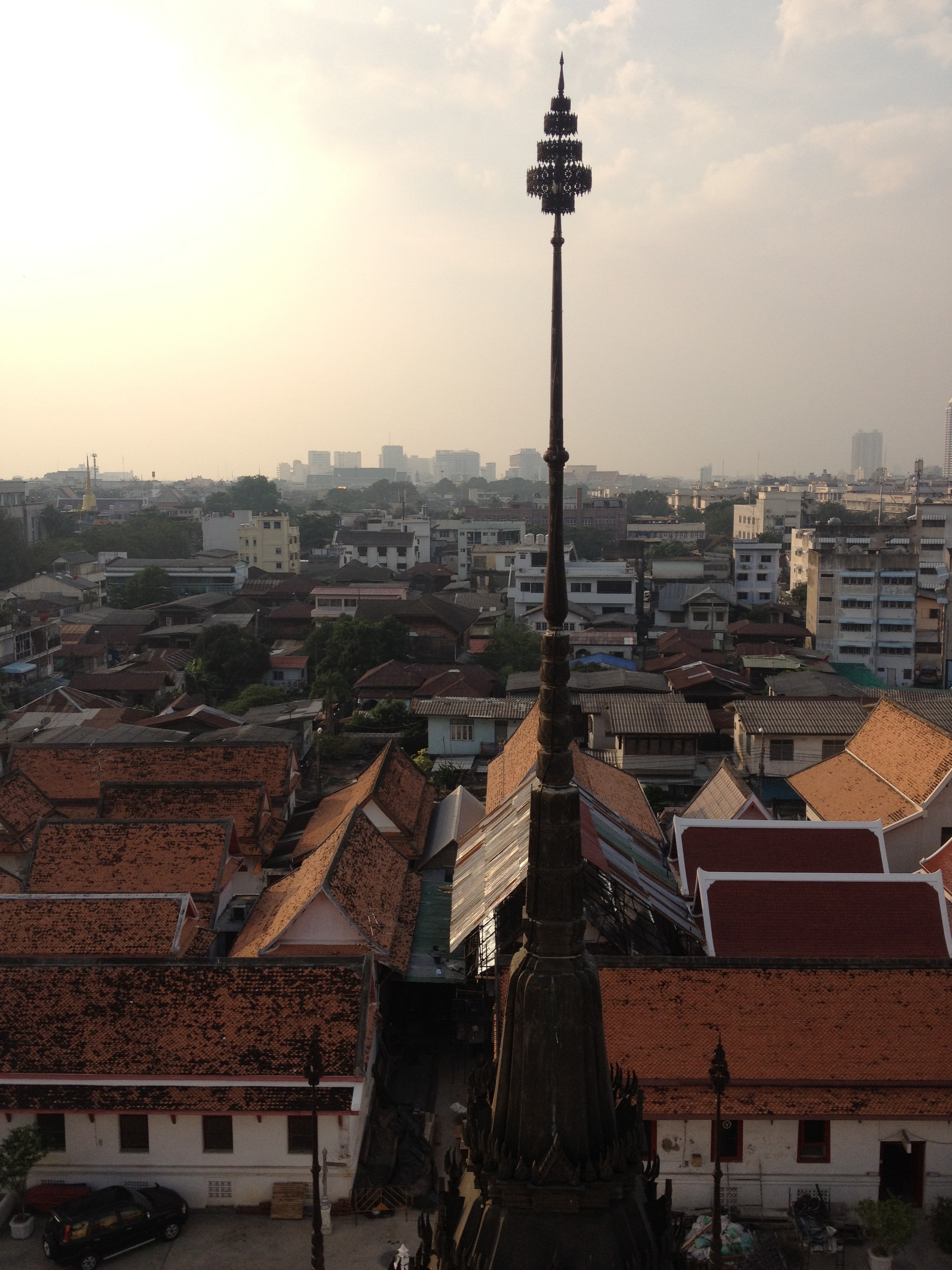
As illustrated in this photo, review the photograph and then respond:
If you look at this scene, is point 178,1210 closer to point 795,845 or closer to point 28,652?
point 795,845

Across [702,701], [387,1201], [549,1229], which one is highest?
[549,1229]

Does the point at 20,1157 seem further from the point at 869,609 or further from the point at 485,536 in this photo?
the point at 485,536

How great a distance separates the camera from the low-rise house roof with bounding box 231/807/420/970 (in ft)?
56.5

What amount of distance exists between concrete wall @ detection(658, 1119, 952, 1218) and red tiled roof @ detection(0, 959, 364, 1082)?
4206 mm

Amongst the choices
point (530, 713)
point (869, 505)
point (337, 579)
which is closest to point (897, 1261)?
point (530, 713)

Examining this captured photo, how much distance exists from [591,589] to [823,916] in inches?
1606

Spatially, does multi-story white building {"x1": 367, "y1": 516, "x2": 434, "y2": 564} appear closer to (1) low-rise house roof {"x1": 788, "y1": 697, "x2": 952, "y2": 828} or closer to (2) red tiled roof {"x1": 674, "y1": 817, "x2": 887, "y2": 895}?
(1) low-rise house roof {"x1": 788, "y1": 697, "x2": 952, "y2": 828}

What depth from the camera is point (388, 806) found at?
2316 cm

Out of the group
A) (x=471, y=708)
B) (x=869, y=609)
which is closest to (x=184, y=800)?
(x=471, y=708)

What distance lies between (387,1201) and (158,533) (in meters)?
77.4

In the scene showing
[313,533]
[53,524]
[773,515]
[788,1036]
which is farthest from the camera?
[313,533]

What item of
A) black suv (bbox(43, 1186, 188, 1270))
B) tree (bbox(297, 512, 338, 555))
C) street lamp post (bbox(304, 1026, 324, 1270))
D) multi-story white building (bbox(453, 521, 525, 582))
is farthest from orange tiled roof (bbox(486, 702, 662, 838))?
tree (bbox(297, 512, 338, 555))

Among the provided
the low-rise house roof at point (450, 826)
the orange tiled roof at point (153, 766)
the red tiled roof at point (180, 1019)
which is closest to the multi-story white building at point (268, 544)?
the orange tiled roof at point (153, 766)

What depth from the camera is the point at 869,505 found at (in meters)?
116
